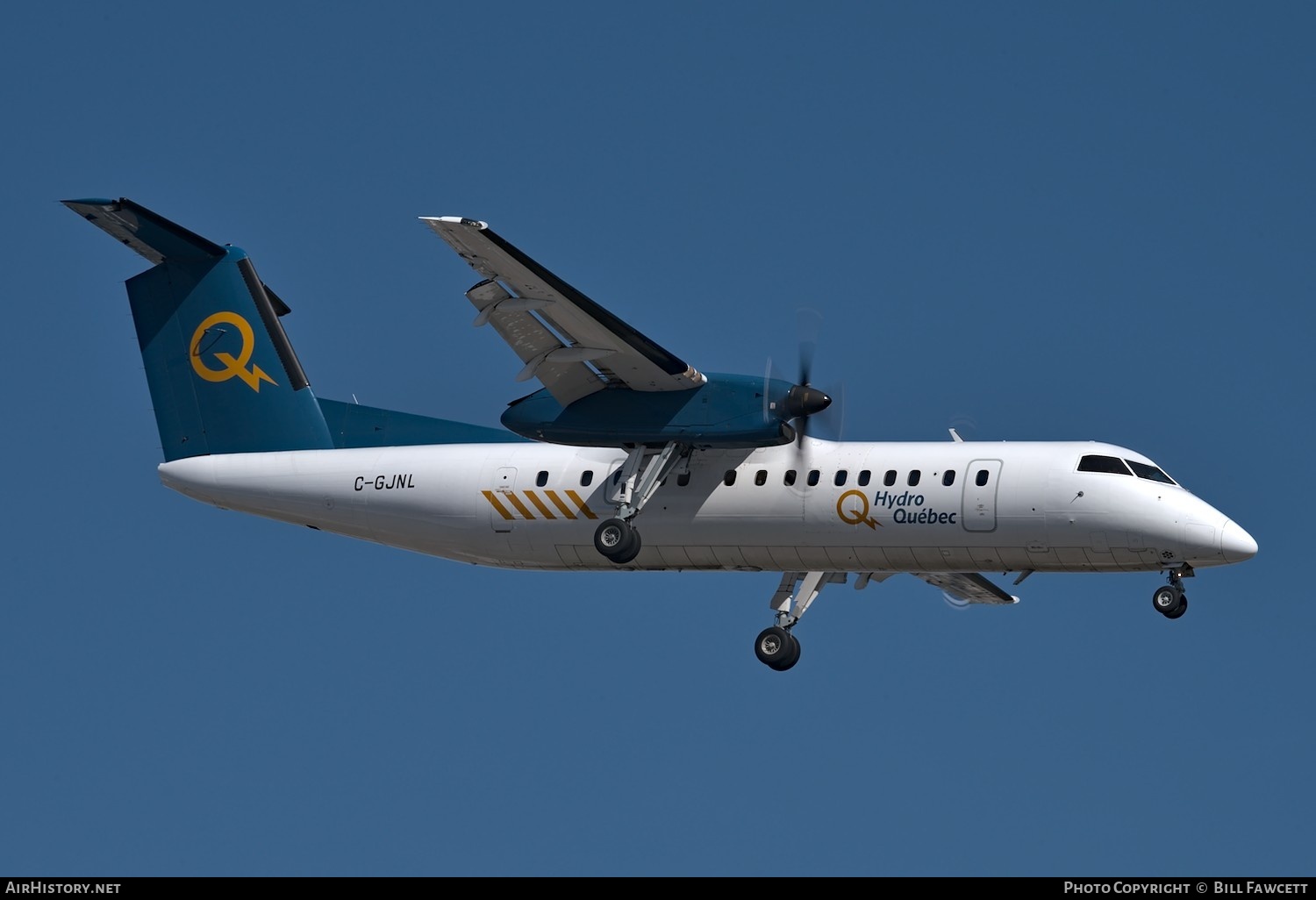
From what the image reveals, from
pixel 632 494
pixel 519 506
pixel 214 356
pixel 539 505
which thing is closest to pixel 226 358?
pixel 214 356

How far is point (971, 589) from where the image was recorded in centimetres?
2864

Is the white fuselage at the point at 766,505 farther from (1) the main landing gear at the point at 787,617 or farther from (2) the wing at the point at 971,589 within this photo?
(2) the wing at the point at 971,589

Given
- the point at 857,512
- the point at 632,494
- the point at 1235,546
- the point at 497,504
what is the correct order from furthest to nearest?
the point at 497,504 → the point at 632,494 → the point at 857,512 → the point at 1235,546

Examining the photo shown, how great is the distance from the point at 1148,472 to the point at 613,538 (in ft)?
20.7

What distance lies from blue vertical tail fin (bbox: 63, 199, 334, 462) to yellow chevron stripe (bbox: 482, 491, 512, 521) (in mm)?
2561

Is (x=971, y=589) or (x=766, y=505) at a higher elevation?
(x=971, y=589)

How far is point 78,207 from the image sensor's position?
83.1ft

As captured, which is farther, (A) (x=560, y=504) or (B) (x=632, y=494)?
(A) (x=560, y=504)

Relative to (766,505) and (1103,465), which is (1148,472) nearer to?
(1103,465)

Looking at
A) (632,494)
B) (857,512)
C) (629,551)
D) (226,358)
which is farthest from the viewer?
(226,358)

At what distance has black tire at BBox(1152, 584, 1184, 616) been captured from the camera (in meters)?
23.8

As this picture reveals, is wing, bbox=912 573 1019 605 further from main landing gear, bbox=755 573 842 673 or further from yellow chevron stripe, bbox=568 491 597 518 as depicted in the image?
yellow chevron stripe, bbox=568 491 597 518

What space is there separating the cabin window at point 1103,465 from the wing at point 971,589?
166 inches

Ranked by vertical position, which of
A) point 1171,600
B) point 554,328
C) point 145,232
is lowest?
point 1171,600
